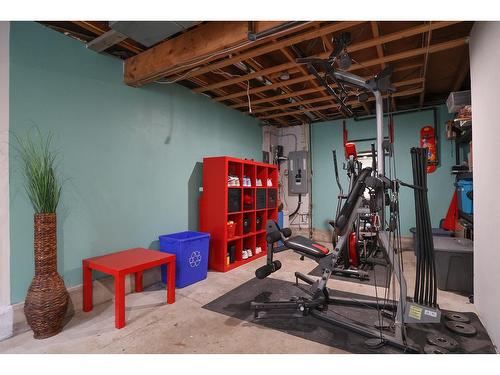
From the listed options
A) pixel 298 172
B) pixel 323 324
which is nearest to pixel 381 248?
pixel 323 324

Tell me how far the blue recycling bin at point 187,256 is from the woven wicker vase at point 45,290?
1193 millimetres

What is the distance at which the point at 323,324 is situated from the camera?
2307 millimetres

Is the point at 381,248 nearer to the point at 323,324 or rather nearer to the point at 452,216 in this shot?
the point at 323,324

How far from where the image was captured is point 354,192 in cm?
216

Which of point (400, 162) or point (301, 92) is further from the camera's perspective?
point (400, 162)

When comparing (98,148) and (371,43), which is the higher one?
(371,43)

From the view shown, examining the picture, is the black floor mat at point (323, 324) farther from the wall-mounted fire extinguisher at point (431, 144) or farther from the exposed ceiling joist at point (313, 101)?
the wall-mounted fire extinguisher at point (431, 144)

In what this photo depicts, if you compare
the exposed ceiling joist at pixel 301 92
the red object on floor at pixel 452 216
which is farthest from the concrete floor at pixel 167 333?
the exposed ceiling joist at pixel 301 92

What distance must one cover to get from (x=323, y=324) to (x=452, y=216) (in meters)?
3.73

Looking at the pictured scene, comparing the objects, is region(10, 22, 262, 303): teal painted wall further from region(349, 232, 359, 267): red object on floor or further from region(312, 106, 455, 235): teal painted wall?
region(312, 106, 455, 235): teal painted wall

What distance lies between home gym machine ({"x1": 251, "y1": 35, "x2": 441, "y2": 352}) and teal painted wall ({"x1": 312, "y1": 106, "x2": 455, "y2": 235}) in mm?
3248

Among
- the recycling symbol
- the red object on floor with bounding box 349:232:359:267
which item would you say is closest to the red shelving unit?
the recycling symbol

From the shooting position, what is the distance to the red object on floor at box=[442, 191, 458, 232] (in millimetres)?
4395
